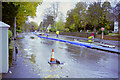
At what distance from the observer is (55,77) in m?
5.36

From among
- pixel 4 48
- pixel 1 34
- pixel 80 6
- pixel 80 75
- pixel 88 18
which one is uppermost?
pixel 80 6

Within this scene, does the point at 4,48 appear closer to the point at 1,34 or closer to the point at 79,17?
the point at 1,34

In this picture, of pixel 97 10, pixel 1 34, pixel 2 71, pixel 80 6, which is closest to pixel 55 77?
pixel 2 71

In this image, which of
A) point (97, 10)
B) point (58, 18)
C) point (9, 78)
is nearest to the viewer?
point (9, 78)

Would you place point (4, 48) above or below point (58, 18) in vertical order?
below

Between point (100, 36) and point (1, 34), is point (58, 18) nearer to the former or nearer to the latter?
point (100, 36)

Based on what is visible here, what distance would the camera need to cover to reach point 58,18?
6366 cm

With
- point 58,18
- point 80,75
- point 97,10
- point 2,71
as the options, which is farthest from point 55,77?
point 58,18

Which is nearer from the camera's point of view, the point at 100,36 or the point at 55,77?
the point at 55,77

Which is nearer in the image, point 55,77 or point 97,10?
point 55,77

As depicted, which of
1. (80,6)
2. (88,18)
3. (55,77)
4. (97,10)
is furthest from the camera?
(80,6)

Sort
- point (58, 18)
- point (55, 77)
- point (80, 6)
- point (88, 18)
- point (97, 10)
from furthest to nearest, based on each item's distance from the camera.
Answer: point (58, 18) < point (80, 6) < point (88, 18) < point (97, 10) < point (55, 77)

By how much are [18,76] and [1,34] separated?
1629 millimetres

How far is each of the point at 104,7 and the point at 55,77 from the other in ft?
105
